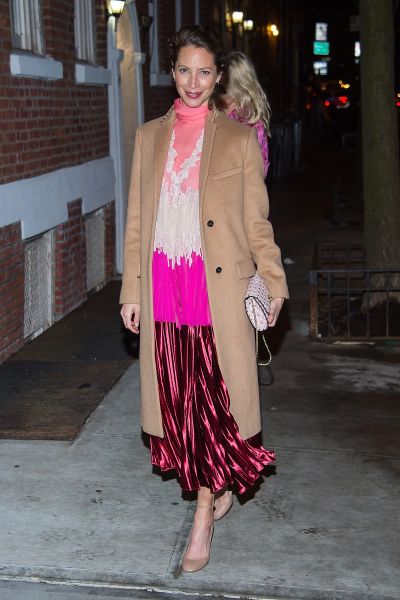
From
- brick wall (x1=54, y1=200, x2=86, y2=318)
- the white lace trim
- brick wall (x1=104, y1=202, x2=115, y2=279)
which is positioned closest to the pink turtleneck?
the white lace trim

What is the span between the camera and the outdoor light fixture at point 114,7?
11852mm

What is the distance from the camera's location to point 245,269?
461 cm

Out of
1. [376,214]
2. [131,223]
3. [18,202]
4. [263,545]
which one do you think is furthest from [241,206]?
[376,214]

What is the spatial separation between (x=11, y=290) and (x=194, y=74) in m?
4.24

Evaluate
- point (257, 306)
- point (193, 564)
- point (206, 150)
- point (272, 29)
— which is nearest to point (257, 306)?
point (257, 306)

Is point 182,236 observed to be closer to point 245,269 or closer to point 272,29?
point 245,269

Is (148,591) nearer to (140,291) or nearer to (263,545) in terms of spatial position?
(263,545)

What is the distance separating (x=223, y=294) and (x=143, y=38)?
399 inches

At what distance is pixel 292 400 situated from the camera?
7.34 metres

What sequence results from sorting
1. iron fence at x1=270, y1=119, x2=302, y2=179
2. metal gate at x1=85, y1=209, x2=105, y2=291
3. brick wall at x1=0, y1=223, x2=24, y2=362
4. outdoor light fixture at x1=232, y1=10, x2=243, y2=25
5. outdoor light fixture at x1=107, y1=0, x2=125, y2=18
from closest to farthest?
brick wall at x1=0, y1=223, x2=24, y2=362
metal gate at x1=85, y1=209, x2=105, y2=291
outdoor light fixture at x1=107, y1=0, x2=125, y2=18
outdoor light fixture at x1=232, y1=10, x2=243, y2=25
iron fence at x1=270, y1=119, x2=302, y2=179

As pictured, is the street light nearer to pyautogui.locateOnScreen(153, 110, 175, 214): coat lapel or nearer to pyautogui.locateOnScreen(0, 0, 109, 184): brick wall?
pyautogui.locateOnScreen(0, 0, 109, 184): brick wall

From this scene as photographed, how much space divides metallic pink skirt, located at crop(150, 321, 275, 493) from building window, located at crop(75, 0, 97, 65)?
697 centimetres

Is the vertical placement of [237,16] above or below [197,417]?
above

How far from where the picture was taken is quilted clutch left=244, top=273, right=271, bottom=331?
4.50 metres
